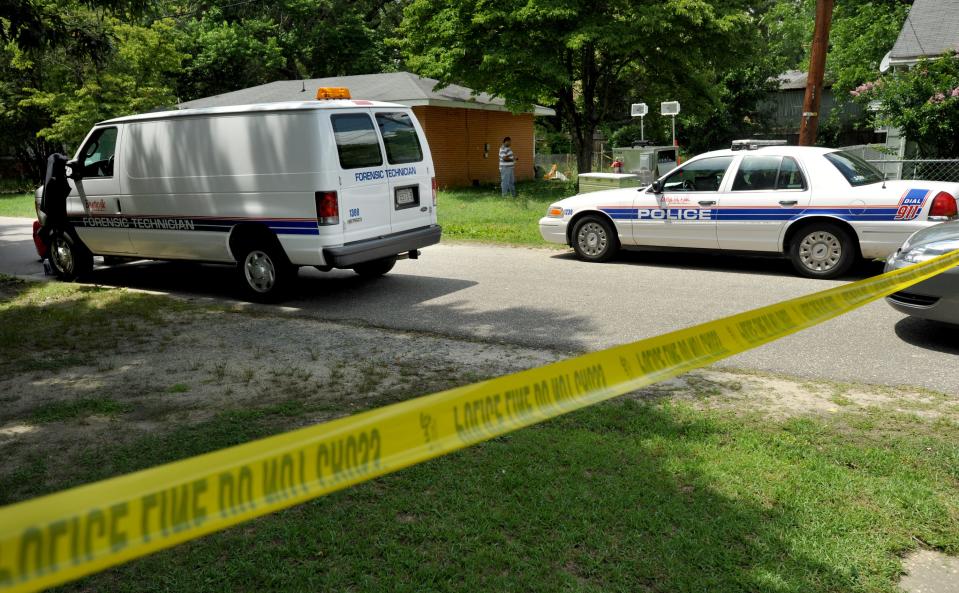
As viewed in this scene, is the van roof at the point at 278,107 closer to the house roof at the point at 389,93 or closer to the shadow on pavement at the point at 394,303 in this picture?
the shadow on pavement at the point at 394,303

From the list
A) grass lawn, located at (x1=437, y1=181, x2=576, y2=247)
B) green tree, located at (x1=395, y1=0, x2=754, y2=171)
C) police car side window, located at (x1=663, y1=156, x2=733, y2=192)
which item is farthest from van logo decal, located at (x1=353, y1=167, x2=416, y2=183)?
green tree, located at (x1=395, y1=0, x2=754, y2=171)

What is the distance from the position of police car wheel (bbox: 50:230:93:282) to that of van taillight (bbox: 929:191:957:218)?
35.2 ft

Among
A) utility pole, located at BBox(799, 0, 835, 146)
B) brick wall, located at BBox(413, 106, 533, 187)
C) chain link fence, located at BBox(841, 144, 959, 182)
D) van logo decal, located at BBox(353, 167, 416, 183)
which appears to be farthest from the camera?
brick wall, located at BBox(413, 106, 533, 187)

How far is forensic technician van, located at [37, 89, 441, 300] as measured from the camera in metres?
8.50

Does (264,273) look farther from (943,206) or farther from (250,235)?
(943,206)

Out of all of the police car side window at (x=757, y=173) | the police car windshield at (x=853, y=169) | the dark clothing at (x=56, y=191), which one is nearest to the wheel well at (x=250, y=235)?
the dark clothing at (x=56, y=191)

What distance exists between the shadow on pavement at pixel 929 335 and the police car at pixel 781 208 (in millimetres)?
2030

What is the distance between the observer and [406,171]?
9.39 meters

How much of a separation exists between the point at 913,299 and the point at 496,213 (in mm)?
12398

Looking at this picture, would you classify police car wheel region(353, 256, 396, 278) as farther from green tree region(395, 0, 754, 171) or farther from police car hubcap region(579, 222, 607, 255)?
green tree region(395, 0, 754, 171)

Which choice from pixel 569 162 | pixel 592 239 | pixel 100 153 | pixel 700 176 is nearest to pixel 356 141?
pixel 100 153

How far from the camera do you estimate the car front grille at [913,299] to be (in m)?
6.28

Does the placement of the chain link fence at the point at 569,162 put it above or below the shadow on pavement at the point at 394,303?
above

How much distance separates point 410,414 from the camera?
92.6 inches
